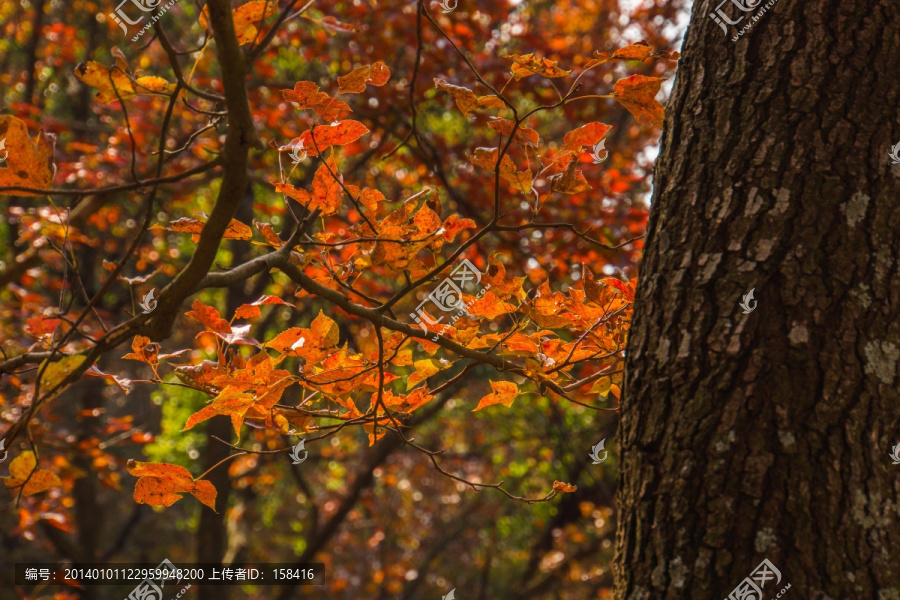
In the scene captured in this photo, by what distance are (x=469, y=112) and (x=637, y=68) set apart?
4907 mm

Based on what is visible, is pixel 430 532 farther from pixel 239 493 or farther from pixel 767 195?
pixel 767 195

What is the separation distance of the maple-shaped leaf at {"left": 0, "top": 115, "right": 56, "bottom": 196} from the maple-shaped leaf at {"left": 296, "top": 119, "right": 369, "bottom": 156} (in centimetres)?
39

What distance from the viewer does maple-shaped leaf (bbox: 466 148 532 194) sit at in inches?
43.6

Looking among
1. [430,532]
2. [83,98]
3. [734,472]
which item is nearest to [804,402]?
[734,472]

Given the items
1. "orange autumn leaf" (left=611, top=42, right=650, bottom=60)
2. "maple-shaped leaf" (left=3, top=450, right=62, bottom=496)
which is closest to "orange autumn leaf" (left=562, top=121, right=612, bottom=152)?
"orange autumn leaf" (left=611, top=42, right=650, bottom=60)

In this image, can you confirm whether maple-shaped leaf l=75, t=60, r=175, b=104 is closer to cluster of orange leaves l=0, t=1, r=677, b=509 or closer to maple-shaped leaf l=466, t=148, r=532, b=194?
cluster of orange leaves l=0, t=1, r=677, b=509

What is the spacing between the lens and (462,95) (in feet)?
3.45

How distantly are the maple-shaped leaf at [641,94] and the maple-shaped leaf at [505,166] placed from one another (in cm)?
20

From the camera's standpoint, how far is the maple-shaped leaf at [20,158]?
3.04ft
